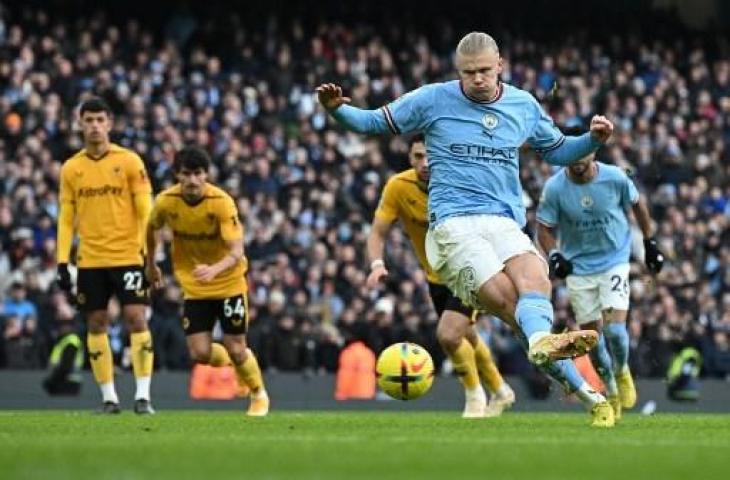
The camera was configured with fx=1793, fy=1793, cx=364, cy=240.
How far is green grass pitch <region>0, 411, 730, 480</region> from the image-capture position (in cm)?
712

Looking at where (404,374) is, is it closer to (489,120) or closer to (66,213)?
(489,120)

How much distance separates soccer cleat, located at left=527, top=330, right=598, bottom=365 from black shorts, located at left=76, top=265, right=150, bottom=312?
5415 millimetres

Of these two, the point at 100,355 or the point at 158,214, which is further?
the point at 100,355

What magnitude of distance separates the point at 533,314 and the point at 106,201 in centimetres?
553

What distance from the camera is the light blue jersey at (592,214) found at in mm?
14164

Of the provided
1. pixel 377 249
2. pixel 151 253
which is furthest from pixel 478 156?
pixel 151 253

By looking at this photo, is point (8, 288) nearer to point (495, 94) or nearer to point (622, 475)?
point (495, 94)

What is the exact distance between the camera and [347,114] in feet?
34.3

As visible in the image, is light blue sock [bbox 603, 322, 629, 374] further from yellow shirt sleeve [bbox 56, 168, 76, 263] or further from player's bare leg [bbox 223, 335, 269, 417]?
yellow shirt sleeve [bbox 56, 168, 76, 263]

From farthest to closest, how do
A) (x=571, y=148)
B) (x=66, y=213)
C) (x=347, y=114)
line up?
(x=66, y=213)
(x=571, y=148)
(x=347, y=114)

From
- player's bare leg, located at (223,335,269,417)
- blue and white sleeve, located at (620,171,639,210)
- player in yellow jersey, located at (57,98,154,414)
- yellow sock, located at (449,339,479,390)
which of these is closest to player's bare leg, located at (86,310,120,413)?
player in yellow jersey, located at (57,98,154,414)

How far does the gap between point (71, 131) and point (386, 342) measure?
17.2 feet

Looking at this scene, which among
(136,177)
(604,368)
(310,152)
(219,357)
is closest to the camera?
(604,368)

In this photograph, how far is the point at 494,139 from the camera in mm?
10805
